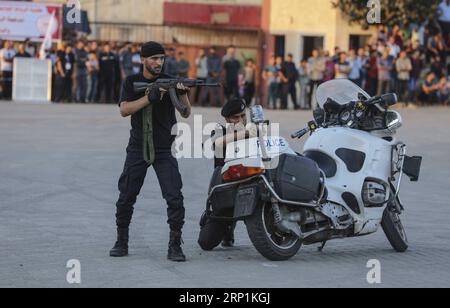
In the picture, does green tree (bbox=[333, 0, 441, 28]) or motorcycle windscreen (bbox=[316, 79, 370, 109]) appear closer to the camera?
motorcycle windscreen (bbox=[316, 79, 370, 109])

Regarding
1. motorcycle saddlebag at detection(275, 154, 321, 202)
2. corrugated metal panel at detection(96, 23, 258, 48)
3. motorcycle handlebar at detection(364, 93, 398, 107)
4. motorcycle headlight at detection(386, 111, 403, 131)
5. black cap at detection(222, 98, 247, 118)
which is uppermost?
corrugated metal panel at detection(96, 23, 258, 48)

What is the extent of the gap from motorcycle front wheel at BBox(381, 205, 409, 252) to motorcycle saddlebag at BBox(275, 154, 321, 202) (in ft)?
3.29

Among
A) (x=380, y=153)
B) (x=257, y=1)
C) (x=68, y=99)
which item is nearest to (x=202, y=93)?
(x=68, y=99)

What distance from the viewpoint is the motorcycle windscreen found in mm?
10562

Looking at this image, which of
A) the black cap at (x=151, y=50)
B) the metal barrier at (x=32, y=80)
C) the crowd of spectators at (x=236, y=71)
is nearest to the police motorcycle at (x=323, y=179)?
the black cap at (x=151, y=50)

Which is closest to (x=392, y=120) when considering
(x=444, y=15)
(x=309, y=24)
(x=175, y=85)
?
(x=175, y=85)

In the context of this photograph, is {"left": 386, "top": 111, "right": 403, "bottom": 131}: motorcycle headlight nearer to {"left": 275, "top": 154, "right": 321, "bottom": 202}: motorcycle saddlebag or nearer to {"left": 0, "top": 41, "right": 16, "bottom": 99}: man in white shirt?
{"left": 275, "top": 154, "right": 321, "bottom": 202}: motorcycle saddlebag

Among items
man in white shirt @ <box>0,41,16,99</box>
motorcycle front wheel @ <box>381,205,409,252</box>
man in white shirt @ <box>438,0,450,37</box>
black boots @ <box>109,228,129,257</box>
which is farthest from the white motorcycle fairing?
man in white shirt @ <box>438,0,450,37</box>

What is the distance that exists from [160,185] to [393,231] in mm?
2097

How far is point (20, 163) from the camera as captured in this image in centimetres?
1703

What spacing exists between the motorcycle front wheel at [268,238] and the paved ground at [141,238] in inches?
3.6

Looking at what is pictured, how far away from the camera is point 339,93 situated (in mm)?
10609
